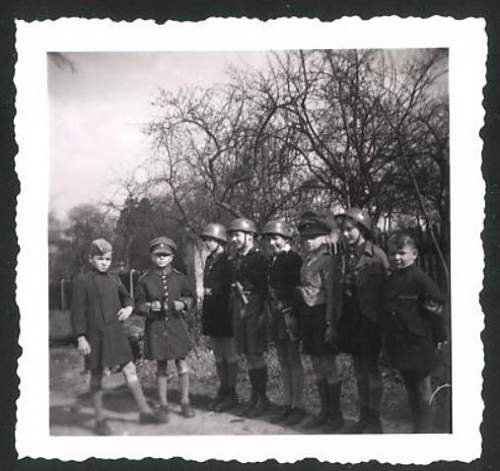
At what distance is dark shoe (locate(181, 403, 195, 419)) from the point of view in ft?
13.5

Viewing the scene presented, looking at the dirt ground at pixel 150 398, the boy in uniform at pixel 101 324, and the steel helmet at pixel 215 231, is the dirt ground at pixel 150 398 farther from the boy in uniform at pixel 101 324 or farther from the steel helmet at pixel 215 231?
the steel helmet at pixel 215 231

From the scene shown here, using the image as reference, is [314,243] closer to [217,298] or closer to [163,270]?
[217,298]

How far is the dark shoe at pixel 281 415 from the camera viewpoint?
4.09m

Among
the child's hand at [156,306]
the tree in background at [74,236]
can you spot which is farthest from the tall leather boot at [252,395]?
the tree in background at [74,236]

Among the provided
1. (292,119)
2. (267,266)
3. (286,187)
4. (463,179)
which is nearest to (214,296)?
(267,266)

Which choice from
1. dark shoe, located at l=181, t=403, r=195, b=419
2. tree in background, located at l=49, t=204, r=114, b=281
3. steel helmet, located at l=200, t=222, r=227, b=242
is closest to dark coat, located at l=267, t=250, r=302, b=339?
steel helmet, located at l=200, t=222, r=227, b=242

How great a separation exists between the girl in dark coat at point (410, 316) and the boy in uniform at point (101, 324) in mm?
1507

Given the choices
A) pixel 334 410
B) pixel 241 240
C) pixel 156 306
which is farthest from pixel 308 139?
pixel 334 410

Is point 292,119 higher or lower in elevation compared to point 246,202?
higher

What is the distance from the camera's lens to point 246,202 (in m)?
4.11

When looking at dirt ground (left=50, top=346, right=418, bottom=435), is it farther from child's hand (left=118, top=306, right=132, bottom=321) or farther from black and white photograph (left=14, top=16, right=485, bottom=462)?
child's hand (left=118, top=306, right=132, bottom=321)

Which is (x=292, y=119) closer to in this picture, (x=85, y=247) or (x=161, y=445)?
(x=85, y=247)

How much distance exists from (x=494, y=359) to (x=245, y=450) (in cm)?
157

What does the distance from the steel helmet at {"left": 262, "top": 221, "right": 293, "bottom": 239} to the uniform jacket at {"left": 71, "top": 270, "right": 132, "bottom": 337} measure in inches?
36.9
